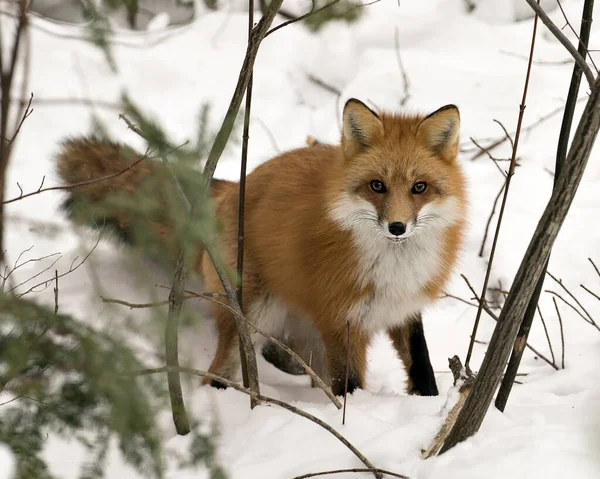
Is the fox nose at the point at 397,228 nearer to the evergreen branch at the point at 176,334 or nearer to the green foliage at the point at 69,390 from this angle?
the evergreen branch at the point at 176,334

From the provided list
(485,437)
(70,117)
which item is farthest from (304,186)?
(70,117)

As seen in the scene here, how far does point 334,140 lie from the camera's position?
613cm

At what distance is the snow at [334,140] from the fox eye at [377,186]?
0.91 m

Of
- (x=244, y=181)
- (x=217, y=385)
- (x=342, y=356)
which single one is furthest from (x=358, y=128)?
(x=217, y=385)

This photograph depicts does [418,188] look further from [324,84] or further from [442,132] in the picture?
[324,84]

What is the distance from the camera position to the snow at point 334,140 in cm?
234

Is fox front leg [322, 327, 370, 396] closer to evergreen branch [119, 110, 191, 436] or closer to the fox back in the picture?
the fox back

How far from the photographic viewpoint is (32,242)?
15.1 ft

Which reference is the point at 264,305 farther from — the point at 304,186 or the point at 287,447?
the point at 287,447

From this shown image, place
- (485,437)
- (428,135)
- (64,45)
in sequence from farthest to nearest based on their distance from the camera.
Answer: (64,45) < (428,135) < (485,437)

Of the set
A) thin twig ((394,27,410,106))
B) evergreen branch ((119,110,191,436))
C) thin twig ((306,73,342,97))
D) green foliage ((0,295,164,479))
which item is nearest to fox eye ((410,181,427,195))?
evergreen branch ((119,110,191,436))

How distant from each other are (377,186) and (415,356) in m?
0.96

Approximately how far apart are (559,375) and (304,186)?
1490 millimetres

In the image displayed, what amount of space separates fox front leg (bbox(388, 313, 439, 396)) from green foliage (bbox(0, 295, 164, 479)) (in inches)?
80.9
